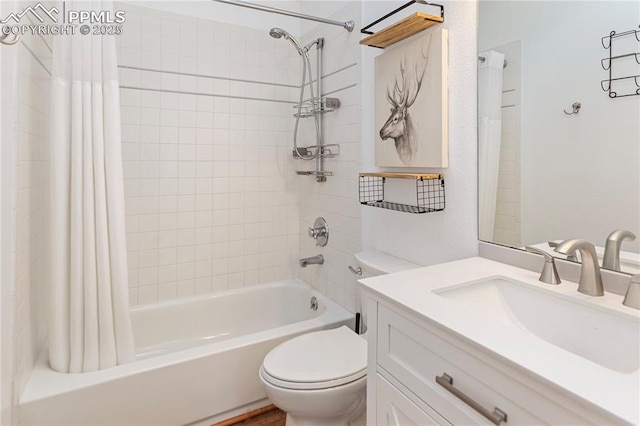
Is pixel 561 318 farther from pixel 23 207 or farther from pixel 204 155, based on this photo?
pixel 204 155

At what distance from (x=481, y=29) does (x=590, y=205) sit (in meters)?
0.71

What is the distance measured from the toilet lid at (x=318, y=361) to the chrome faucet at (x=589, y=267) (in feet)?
2.74

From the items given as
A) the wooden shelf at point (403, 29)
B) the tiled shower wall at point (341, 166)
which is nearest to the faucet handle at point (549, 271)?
the wooden shelf at point (403, 29)

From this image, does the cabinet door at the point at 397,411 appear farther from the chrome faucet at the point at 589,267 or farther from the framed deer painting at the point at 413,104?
the framed deer painting at the point at 413,104

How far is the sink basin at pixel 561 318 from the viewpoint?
78 centimetres

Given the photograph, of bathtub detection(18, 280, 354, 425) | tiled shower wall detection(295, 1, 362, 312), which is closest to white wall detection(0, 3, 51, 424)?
bathtub detection(18, 280, 354, 425)

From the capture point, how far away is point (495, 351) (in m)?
0.66

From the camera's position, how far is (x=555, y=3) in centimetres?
106

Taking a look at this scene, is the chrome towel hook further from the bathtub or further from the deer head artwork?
the bathtub

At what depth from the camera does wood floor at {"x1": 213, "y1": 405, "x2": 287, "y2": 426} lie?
1733 millimetres

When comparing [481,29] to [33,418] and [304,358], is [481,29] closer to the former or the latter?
[304,358]

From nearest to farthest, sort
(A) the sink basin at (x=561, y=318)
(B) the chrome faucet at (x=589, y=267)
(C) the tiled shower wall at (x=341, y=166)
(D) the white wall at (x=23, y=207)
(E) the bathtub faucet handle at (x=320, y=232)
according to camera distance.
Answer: (A) the sink basin at (x=561, y=318), (B) the chrome faucet at (x=589, y=267), (D) the white wall at (x=23, y=207), (C) the tiled shower wall at (x=341, y=166), (E) the bathtub faucet handle at (x=320, y=232)

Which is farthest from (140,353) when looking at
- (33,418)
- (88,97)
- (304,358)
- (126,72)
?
(126,72)

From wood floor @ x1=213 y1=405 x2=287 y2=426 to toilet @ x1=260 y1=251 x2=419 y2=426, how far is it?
0.31m
